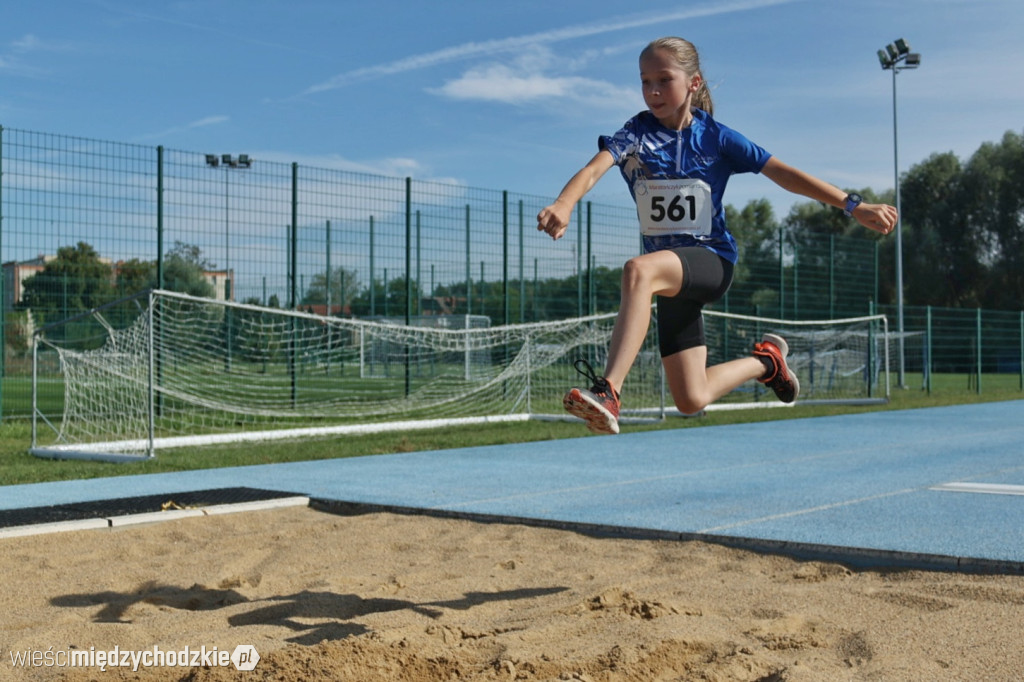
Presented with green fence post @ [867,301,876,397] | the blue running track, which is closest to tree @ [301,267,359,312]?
the blue running track

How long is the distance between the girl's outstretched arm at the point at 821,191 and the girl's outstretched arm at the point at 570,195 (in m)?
0.89

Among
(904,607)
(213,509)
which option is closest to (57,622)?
(213,509)

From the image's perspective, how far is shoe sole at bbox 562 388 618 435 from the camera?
3912mm

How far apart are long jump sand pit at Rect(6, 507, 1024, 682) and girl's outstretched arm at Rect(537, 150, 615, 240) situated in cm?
147

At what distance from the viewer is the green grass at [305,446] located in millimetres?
9320

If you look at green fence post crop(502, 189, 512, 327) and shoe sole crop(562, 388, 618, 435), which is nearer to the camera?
shoe sole crop(562, 388, 618, 435)

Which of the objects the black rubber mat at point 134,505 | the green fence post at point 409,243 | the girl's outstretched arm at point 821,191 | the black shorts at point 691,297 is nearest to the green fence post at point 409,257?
the green fence post at point 409,243

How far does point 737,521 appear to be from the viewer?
6.43 meters

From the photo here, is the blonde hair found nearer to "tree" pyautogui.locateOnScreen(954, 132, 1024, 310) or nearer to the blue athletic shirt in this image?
the blue athletic shirt

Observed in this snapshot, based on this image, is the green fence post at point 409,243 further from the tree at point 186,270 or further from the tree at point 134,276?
the tree at point 134,276

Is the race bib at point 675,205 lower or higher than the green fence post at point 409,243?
lower

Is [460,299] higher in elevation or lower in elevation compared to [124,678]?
higher

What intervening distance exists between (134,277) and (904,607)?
1231 cm

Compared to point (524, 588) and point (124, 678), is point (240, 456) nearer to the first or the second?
point (524, 588)
